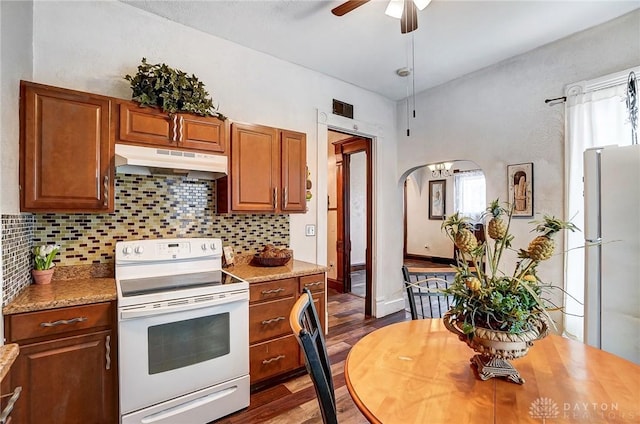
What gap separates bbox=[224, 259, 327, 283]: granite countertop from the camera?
2258 millimetres

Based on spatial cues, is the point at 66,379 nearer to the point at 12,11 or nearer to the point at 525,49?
the point at 12,11

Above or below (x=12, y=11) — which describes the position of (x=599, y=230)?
below

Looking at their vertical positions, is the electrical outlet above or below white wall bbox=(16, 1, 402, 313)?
below

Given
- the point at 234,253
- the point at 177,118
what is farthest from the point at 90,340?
the point at 177,118

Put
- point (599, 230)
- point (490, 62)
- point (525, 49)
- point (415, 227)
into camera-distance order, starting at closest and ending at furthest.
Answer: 1. point (599, 230)
2. point (525, 49)
3. point (490, 62)
4. point (415, 227)

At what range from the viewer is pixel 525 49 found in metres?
2.87

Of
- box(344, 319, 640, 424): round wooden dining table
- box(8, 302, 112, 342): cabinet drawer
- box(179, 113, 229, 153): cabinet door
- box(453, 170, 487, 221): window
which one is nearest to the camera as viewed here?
box(344, 319, 640, 424): round wooden dining table

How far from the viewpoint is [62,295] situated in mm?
1663

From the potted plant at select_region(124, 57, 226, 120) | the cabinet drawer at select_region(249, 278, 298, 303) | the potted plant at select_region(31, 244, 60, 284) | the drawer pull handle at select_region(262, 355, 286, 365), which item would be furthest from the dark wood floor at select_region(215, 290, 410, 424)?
the potted plant at select_region(124, 57, 226, 120)

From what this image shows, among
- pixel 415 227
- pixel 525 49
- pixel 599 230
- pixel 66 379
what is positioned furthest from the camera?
pixel 415 227

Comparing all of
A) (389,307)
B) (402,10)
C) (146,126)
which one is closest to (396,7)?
(402,10)

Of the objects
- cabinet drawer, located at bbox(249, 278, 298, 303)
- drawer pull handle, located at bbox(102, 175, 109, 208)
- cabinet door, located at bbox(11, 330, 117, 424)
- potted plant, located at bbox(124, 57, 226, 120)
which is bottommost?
cabinet door, located at bbox(11, 330, 117, 424)

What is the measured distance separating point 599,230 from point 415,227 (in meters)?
7.21

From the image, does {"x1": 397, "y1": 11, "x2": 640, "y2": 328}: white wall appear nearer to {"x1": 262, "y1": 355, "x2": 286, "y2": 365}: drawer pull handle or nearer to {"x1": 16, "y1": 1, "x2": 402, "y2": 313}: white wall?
{"x1": 16, "y1": 1, "x2": 402, "y2": 313}: white wall
